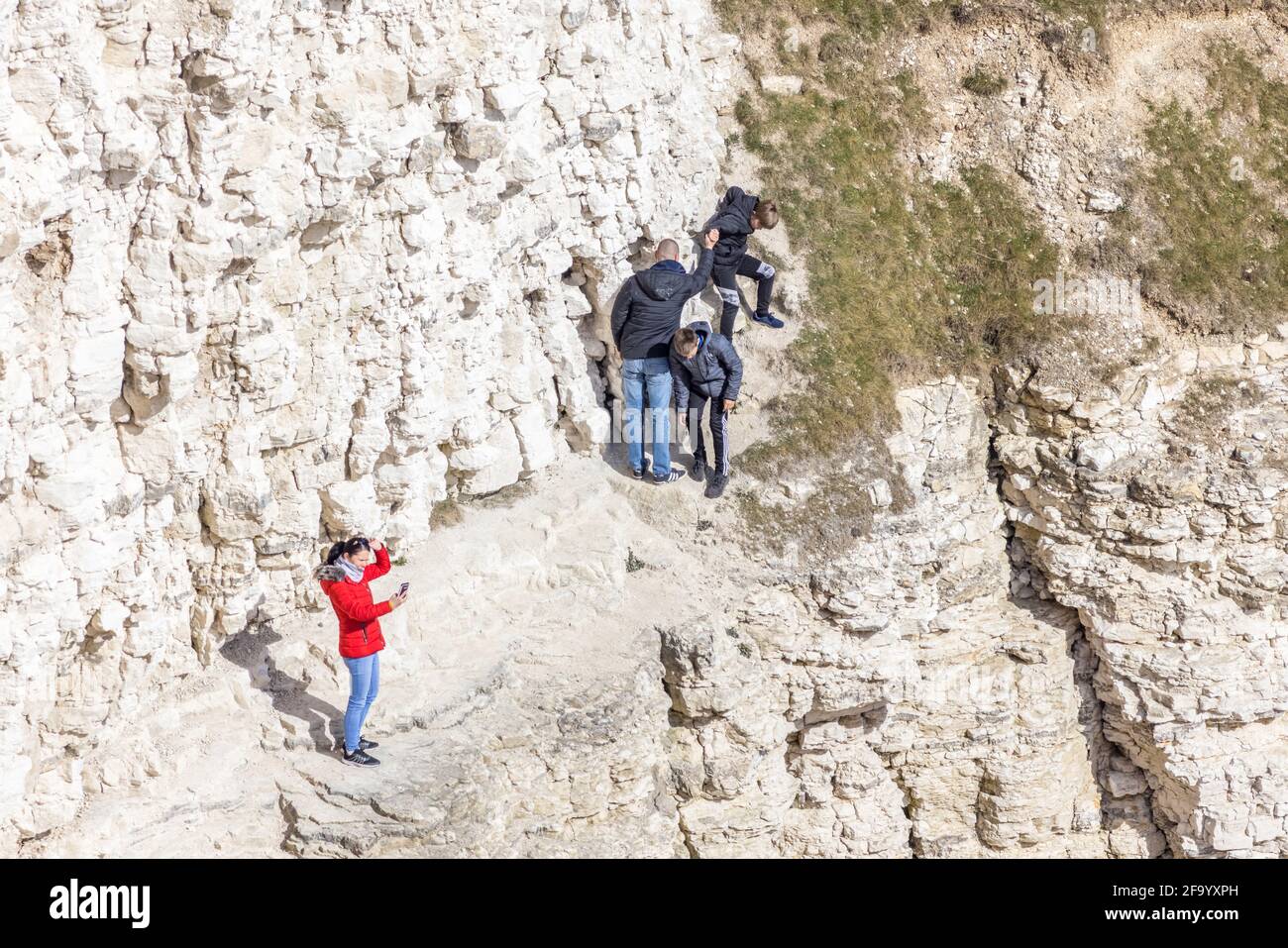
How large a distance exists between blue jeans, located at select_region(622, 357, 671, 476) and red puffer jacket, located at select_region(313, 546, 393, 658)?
15.6ft

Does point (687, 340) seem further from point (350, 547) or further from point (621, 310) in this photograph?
point (350, 547)

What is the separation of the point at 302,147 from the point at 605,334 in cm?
564

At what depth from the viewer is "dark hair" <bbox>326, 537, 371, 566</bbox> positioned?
1564cm

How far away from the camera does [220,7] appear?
1455cm

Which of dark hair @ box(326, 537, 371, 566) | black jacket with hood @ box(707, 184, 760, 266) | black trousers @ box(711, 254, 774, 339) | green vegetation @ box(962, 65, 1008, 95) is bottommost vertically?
dark hair @ box(326, 537, 371, 566)

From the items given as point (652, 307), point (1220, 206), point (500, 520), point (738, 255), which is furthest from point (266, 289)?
point (1220, 206)

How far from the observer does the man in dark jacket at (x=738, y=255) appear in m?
20.3

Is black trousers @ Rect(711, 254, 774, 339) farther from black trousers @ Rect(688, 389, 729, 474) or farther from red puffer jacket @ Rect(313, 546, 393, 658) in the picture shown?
red puffer jacket @ Rect(313, 546, 393, 658)

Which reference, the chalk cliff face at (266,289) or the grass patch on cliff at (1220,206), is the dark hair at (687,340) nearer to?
the chalk cliff face at (266,289)

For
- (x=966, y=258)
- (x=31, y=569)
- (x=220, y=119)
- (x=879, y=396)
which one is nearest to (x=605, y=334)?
(x=879, y=396)

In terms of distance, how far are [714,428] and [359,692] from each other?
588 centimetres

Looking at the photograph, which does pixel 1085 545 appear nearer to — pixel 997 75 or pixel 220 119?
pixel 997 75

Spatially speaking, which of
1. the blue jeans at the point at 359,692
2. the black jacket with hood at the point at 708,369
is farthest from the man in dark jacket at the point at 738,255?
the blue jeans at the point at 359,692

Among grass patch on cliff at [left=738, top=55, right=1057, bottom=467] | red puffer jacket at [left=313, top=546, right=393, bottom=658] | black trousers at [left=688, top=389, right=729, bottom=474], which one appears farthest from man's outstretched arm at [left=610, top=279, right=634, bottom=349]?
red puffer jacket at [left=313, top=546, right=393, bottom=658]
